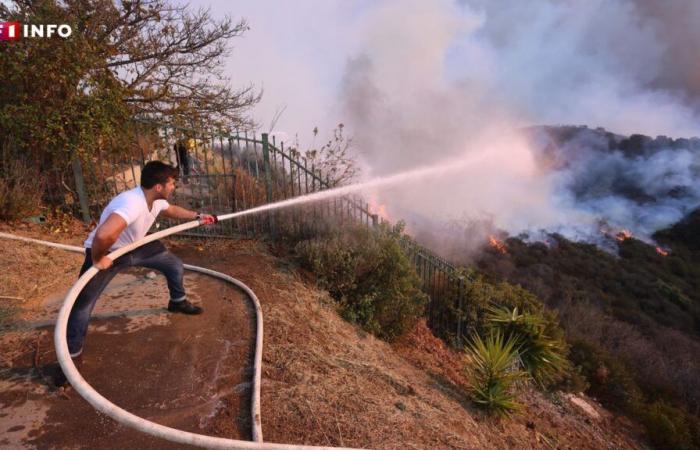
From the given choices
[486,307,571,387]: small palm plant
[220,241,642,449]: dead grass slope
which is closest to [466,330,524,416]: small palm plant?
[220,241,642,449]: dead grass slope

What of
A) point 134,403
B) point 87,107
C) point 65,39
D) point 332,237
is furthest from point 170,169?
point 65,39

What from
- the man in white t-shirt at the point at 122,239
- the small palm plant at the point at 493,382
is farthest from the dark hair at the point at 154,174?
the small palm plant at the point at 493,382

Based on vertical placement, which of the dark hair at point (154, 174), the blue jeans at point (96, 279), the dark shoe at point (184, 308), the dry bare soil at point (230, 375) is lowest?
the dry bare soil at point (230, 375)

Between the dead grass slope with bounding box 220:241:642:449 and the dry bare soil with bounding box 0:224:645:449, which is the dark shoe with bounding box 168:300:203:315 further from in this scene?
the dead grass slope with bounding box 220:241:642:449

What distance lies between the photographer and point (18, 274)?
5152 millimetres

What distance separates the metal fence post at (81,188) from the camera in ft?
24.0

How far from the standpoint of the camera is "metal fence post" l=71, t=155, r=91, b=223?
7324 millimetres

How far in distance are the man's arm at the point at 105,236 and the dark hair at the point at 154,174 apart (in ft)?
1.72

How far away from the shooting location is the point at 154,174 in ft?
11.1

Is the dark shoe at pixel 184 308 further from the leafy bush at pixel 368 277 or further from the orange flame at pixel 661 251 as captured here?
the orange flame at pixel 661 251

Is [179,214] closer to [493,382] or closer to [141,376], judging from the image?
[141,376]

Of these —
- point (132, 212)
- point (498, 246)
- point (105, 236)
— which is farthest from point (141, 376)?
point (498, 246)

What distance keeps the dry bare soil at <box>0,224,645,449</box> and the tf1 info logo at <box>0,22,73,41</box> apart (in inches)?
143

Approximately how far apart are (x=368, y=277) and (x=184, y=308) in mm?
2958
